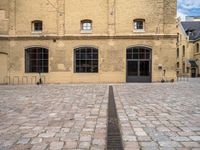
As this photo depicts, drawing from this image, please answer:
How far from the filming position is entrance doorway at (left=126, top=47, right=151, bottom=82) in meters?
23.0

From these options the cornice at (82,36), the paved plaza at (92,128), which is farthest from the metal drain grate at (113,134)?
the cornice at (82,36)

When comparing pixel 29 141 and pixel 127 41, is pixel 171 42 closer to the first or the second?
pixel 127 41

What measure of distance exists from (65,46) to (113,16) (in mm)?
5280

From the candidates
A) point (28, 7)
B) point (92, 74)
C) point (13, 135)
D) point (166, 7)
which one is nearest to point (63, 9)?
point (28, 7)

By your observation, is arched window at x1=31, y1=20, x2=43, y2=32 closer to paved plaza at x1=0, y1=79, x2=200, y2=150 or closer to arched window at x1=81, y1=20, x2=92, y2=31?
arched window at x1=81, y1=20, x2=92, y2=31

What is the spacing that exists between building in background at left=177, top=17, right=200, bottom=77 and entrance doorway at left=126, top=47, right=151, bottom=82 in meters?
26.0

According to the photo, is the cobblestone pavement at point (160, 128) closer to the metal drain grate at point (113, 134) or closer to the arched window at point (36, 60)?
the metal drain grate at point (113, 134)

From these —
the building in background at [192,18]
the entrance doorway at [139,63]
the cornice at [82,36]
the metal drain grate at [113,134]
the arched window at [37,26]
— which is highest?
the building in background at [192,18]

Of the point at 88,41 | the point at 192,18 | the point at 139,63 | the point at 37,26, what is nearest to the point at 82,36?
the point at 88,41

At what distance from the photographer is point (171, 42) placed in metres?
22.8

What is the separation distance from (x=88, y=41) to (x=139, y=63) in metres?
5.19

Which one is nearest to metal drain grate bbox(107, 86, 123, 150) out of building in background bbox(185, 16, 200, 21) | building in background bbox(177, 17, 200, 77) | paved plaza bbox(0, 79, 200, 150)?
paved plaza bbox(0, 79, 200, 150)

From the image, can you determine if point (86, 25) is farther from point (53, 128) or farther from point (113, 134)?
point (113, 134)

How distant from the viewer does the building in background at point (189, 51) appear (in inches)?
1866
